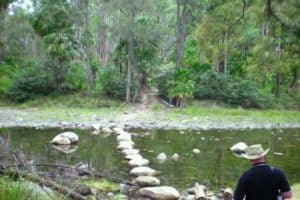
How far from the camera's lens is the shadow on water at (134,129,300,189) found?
1160cm

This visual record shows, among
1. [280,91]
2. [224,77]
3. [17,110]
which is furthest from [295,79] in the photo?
[17,110]

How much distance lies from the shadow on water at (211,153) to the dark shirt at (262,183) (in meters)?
5.68

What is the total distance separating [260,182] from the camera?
195 inches

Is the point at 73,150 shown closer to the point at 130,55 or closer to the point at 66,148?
the point at 66,148

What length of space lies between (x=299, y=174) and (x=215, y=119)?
1379cm

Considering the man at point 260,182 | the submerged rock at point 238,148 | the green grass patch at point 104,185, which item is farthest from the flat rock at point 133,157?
the man at point 260,182

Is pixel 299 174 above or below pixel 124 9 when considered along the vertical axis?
below

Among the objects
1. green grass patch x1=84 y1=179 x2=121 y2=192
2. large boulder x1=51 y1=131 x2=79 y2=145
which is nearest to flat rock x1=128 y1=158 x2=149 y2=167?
green grass patch x1=84 y1=179 x2=121 y2=192

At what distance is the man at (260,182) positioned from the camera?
496cm

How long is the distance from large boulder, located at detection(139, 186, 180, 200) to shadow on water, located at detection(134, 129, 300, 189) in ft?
3.56

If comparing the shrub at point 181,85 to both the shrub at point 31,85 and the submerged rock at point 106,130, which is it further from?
the submerged rock at point 106,130

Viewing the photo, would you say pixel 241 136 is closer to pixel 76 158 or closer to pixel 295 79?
pixel 76 158

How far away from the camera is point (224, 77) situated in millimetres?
33188

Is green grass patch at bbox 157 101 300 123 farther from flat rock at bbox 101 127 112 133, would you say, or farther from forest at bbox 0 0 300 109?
flat rock at bbox 101 127 112 133
